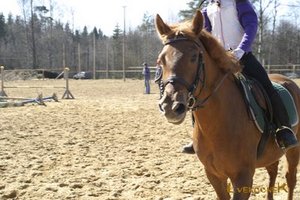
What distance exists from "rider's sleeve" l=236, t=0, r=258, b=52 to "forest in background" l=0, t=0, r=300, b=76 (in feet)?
146

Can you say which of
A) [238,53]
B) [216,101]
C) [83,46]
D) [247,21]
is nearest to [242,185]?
[216,101]

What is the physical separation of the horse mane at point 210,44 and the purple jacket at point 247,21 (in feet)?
1.14

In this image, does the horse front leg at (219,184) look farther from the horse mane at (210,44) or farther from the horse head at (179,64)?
the horse head at (179,64)

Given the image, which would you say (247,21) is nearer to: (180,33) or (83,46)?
(180,33)

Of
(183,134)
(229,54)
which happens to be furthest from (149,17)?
(229,54)

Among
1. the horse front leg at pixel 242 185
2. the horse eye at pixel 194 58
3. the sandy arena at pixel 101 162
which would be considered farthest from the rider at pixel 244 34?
the sandy arena at pixel 101 162

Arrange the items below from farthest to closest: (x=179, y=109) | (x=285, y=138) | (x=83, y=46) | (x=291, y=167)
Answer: (x=83, y=46) < (x=291, y=167) < (x=285, y=138) < (x=179, y=109)

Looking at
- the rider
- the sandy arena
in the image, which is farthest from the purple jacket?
the sandy arena

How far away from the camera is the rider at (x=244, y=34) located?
385 cm

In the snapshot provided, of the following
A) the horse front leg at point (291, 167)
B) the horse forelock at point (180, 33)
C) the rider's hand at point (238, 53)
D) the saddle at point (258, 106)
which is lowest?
the horse front leg at point (291, 167)

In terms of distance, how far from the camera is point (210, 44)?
10.8 feet

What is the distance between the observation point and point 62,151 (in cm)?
815

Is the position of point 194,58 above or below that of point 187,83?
above

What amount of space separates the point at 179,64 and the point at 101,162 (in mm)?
4638
